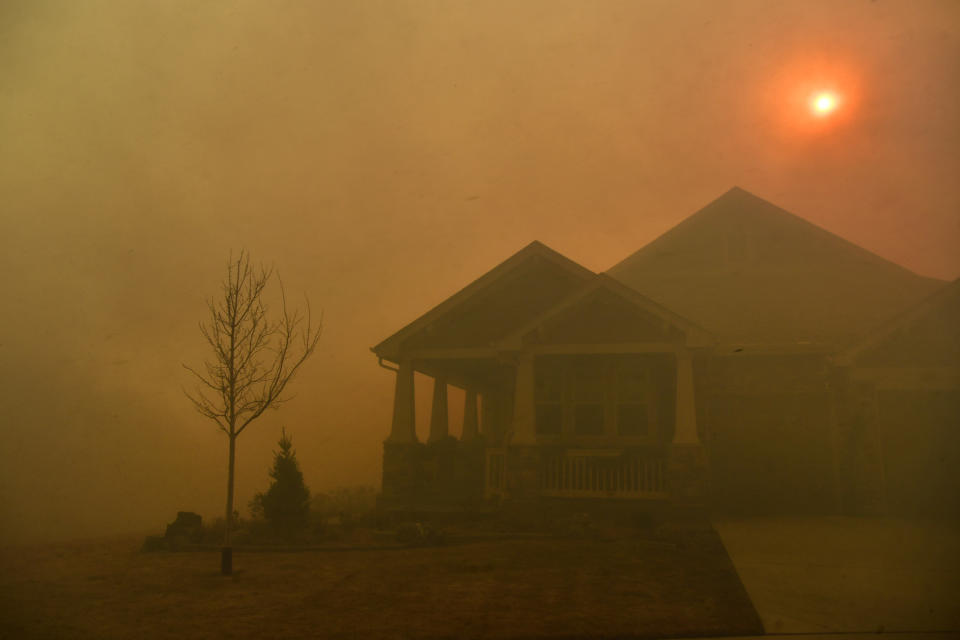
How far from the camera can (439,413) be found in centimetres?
1738

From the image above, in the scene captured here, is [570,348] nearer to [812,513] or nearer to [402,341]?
[402,341]

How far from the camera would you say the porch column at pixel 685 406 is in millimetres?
12547

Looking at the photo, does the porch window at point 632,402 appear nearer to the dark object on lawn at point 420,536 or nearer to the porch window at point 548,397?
the porch window at point 548,397

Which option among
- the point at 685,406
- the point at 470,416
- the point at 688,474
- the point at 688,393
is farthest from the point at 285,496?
the point at 470,416

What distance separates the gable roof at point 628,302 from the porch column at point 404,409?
8.00ft

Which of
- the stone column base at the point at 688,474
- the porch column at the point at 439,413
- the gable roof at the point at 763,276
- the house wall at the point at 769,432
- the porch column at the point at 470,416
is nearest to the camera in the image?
the stone column base at the point at 688,474

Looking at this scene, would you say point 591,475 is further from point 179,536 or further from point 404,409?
point 179,536

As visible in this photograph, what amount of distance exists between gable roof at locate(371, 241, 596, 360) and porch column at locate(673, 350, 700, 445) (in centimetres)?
272

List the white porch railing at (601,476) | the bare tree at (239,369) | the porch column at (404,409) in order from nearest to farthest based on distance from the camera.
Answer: the bare tree at (239,369), the white porch railing at (601,476), the porch column at (404,409)

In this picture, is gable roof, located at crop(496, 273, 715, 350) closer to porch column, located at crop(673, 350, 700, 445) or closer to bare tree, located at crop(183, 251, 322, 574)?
porch column, located at crop(673, 350, 700, 445)

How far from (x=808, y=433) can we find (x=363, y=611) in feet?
35.4

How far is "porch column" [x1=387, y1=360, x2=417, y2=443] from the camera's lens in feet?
48.1

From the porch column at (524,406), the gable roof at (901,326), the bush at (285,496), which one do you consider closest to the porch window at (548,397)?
the porch column at (524,406)

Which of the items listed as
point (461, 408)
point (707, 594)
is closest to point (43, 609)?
point (707, 594)
